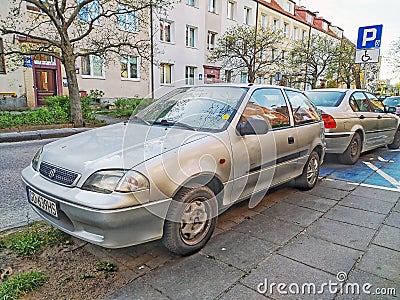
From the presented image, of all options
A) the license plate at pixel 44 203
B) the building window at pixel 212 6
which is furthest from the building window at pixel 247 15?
the license plate at pixel 44 203

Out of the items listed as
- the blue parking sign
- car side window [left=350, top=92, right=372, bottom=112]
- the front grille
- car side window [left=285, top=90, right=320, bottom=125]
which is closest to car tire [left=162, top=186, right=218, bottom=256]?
the front grille

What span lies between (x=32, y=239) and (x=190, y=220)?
1.61 m

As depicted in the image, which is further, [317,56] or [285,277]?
[317,56]

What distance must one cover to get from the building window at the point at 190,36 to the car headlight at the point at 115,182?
22349 millimetres

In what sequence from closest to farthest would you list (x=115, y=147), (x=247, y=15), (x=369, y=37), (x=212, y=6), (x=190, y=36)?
1. (x=115, y=147)
2. (x=369, y=37)
3. (x=190, y=36)
4. (x=212, y=6)
5. (x=247, y=15)

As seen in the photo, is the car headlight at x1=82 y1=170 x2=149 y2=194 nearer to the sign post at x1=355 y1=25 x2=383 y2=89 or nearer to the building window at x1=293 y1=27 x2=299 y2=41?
the sign post at x1=355 y1=25 x2=383 y2=89

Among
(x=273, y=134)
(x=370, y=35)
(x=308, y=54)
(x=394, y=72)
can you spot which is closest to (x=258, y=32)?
→ (x=308, y=54)

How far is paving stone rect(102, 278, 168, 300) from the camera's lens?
87.7 inches

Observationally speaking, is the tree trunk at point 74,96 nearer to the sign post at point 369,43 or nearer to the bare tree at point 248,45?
the sign post at point 369,43

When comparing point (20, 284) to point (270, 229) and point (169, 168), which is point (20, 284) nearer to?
point (169, 168)

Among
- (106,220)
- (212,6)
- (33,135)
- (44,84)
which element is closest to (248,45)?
(212,6)

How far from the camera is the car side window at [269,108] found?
3535 mm

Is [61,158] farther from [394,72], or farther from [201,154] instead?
[394,72]

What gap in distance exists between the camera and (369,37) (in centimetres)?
810
